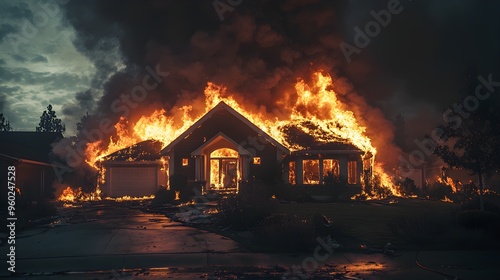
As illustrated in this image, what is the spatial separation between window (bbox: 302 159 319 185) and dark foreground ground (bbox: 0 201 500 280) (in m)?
15.4

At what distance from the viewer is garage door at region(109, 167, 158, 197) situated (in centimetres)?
3116

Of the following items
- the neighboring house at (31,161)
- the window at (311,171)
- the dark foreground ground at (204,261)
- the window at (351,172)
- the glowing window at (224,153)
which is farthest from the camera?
the glowing window at (224,153)

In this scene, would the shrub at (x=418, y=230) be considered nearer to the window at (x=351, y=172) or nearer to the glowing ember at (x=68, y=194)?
the window at (x=351, y=172)

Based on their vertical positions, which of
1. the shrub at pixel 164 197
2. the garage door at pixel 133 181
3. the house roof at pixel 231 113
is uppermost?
the house roof at pixel 231 113

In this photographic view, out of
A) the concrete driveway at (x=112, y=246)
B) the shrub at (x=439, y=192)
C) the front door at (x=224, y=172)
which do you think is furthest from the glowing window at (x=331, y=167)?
the concrete driveway at (x=112, y=246)

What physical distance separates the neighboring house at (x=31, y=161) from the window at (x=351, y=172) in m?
19.0

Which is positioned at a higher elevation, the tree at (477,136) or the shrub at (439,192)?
the tree at (477,136)

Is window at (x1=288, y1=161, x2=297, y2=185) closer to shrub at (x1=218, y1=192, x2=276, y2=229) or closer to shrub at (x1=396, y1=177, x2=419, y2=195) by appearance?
shrub at (x1=396, y1=177, x2=419, y2=195)

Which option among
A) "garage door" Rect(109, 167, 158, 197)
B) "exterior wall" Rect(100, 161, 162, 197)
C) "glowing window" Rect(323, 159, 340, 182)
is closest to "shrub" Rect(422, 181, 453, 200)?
"glowing window" Rect(323, 159, 340, 182)

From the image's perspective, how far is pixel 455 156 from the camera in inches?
649

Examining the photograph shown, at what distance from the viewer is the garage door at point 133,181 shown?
102ft

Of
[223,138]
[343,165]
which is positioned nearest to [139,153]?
[223,138]

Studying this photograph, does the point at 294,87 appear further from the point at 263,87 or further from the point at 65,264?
the point at 65,264

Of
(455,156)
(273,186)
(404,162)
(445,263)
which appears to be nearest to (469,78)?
(455,156)
